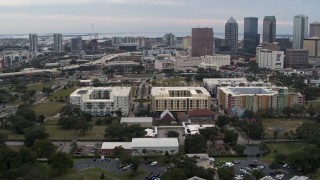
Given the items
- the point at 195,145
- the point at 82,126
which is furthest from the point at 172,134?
the point at 82,126

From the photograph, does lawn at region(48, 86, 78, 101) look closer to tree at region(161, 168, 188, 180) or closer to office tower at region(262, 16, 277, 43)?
tree at region(161, 168, 188, 180)

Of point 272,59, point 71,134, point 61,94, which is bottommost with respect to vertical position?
point 71,134

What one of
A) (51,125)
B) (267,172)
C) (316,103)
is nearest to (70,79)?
(51,125)

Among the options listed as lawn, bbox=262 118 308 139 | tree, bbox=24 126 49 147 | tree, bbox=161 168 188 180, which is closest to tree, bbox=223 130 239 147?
lawn, bbox=262 118 308 139

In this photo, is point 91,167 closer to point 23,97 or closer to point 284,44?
point 23,97

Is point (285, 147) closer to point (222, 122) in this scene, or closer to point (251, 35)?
point (222, 122)

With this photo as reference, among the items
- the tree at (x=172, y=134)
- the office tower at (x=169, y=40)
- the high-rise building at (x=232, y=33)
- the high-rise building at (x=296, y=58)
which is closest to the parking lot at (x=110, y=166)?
the tree at (x=172, y=134)

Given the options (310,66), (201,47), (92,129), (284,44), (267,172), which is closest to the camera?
(267,172)
